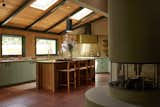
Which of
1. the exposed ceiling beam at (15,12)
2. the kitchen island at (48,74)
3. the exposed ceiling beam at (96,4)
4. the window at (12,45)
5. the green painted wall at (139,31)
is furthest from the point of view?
the window at (12,45)

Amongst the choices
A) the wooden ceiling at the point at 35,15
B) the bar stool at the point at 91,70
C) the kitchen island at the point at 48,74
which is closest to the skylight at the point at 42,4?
the wooden ceiling at the point at 35,15

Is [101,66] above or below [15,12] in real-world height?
below

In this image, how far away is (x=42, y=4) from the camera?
7.19m

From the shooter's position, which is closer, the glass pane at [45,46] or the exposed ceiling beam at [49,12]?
the exposed ceiling beam at [49,12]

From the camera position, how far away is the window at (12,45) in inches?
297

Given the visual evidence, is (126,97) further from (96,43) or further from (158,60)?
(96,43)

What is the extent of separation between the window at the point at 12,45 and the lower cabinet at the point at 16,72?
36.1 inches

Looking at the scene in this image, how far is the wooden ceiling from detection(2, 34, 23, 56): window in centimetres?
46

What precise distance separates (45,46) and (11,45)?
2033 mm

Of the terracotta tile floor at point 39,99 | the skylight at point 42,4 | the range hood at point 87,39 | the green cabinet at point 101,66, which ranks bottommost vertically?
the terracotta tile floor at point 39,99

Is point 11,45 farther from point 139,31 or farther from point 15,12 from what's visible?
point 139,31

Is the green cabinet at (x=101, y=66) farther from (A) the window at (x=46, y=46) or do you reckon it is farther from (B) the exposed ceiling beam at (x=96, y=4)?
(B) the exposed ceiling beam at (x=96, y=4)

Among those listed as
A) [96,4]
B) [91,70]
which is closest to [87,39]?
[91,70]

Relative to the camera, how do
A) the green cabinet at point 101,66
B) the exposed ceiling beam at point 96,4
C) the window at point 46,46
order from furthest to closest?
the green cabinet at point 101,66 → the window at point 46,46 → the exposed ceiling beam at point 96,4
